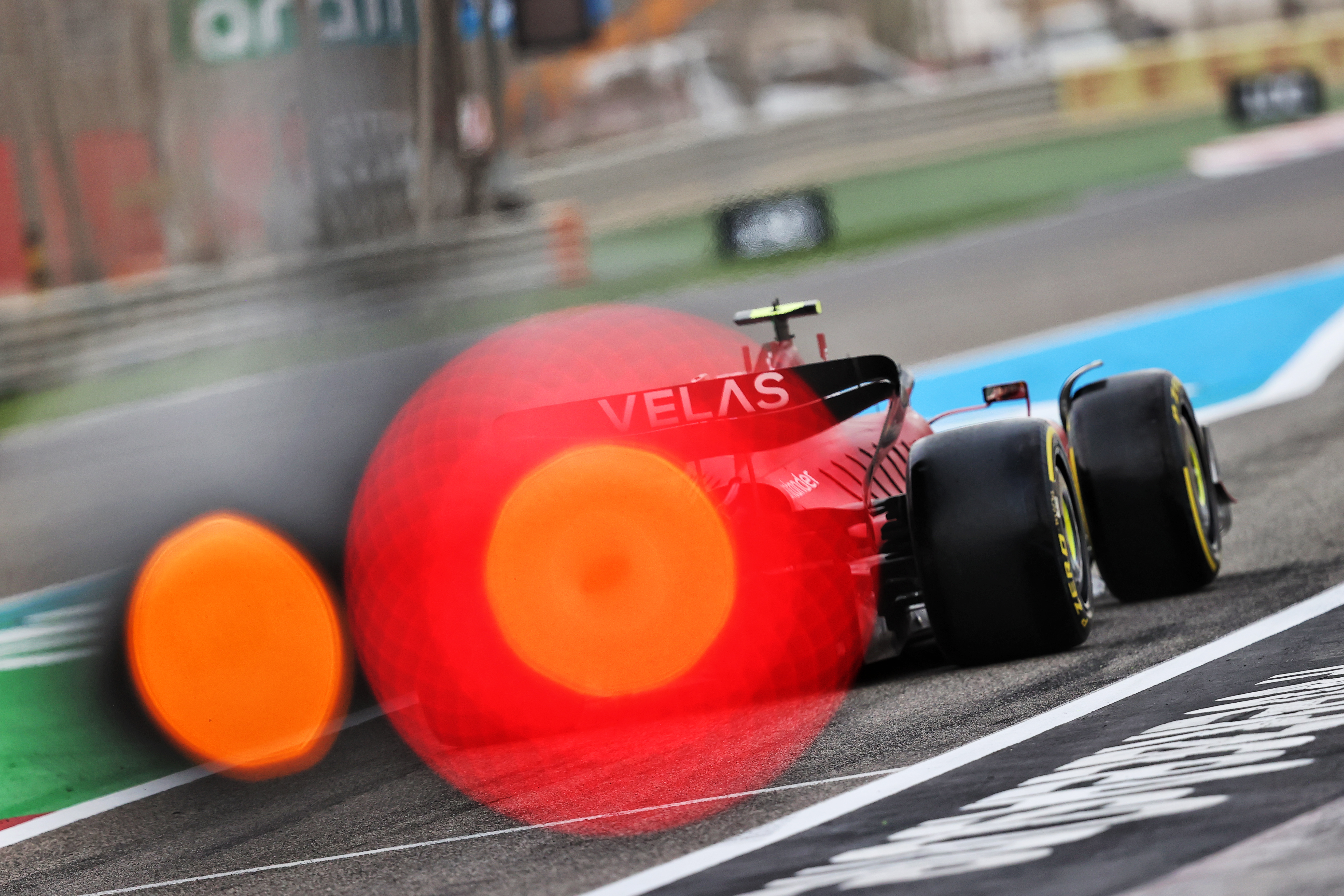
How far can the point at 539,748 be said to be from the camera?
5.51 meters

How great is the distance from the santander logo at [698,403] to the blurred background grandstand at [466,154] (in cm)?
1218

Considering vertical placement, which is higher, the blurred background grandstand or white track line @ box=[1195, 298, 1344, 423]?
the blurred background grandstand

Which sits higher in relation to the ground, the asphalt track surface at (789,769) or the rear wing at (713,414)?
the rear wing at (713,414)

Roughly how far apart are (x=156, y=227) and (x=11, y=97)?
1594 cm

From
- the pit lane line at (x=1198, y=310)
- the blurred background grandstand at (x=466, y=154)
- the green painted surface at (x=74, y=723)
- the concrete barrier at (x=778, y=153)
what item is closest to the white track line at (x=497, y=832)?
the green painted surface at (x=74, y=723)

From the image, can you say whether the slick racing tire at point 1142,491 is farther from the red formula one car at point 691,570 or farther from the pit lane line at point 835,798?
the pit lane line at point 835,798

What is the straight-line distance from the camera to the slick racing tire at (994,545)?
17.8 ft

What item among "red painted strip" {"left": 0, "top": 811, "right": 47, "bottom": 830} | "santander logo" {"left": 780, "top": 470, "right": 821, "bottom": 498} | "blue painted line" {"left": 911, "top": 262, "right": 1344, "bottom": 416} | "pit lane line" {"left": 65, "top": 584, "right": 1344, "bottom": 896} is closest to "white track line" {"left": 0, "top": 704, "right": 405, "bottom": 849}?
"red painted strip" {"left": 0, "top": 811, "right": 47, "bottom": 830}

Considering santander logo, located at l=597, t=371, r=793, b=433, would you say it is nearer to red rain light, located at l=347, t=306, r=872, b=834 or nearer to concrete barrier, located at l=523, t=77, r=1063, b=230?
red rain light, located at l=347, t=306, r=872, b=834

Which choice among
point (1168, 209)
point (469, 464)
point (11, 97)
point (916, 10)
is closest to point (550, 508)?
point (469, 464)

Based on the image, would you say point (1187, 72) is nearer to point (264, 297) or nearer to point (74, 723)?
point (264, 297)

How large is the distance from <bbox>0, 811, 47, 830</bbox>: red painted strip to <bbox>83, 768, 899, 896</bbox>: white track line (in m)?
1.24

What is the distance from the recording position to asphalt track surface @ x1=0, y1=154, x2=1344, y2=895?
3.61m

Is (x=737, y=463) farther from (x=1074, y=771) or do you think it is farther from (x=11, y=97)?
(x=11, y=97)
